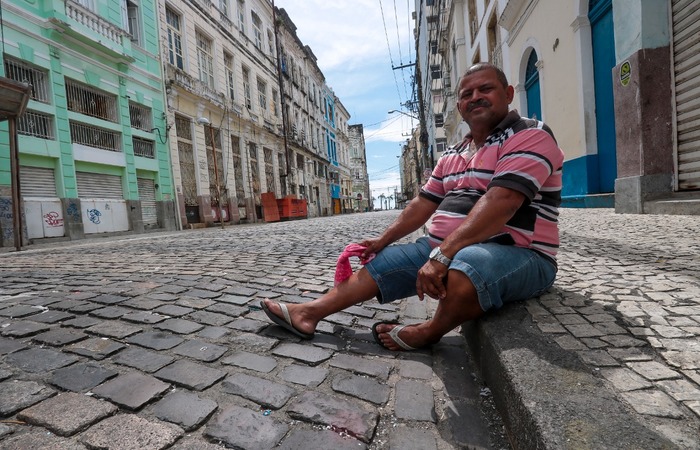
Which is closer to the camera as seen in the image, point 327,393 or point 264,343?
point 327,393

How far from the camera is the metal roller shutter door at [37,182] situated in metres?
9.66

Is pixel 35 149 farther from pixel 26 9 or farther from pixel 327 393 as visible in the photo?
pixel 327 393

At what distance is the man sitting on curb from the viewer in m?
1.60

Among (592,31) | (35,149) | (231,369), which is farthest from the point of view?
(35,149)

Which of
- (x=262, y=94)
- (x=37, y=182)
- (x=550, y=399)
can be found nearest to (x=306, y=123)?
(x=262, y=94)

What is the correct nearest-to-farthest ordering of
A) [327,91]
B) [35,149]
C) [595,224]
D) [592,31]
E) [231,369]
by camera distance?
[231,369]
[595,224]
[592,31]
[35,149]
[327,91]

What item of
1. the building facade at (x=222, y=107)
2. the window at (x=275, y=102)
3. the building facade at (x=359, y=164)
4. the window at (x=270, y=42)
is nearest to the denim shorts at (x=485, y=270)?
the building facade at (x=222, y=107)

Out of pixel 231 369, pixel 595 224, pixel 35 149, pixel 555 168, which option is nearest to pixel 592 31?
pixel 595 224

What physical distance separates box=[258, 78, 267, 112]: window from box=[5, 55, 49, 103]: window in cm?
1514

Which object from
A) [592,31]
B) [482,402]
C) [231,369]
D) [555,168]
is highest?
[592,31]

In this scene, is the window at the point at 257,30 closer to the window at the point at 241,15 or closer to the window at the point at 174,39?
the window at the point at 241,15

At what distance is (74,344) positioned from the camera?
190cm

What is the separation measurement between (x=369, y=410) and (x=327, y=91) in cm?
4517

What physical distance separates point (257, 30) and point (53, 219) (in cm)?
1972
